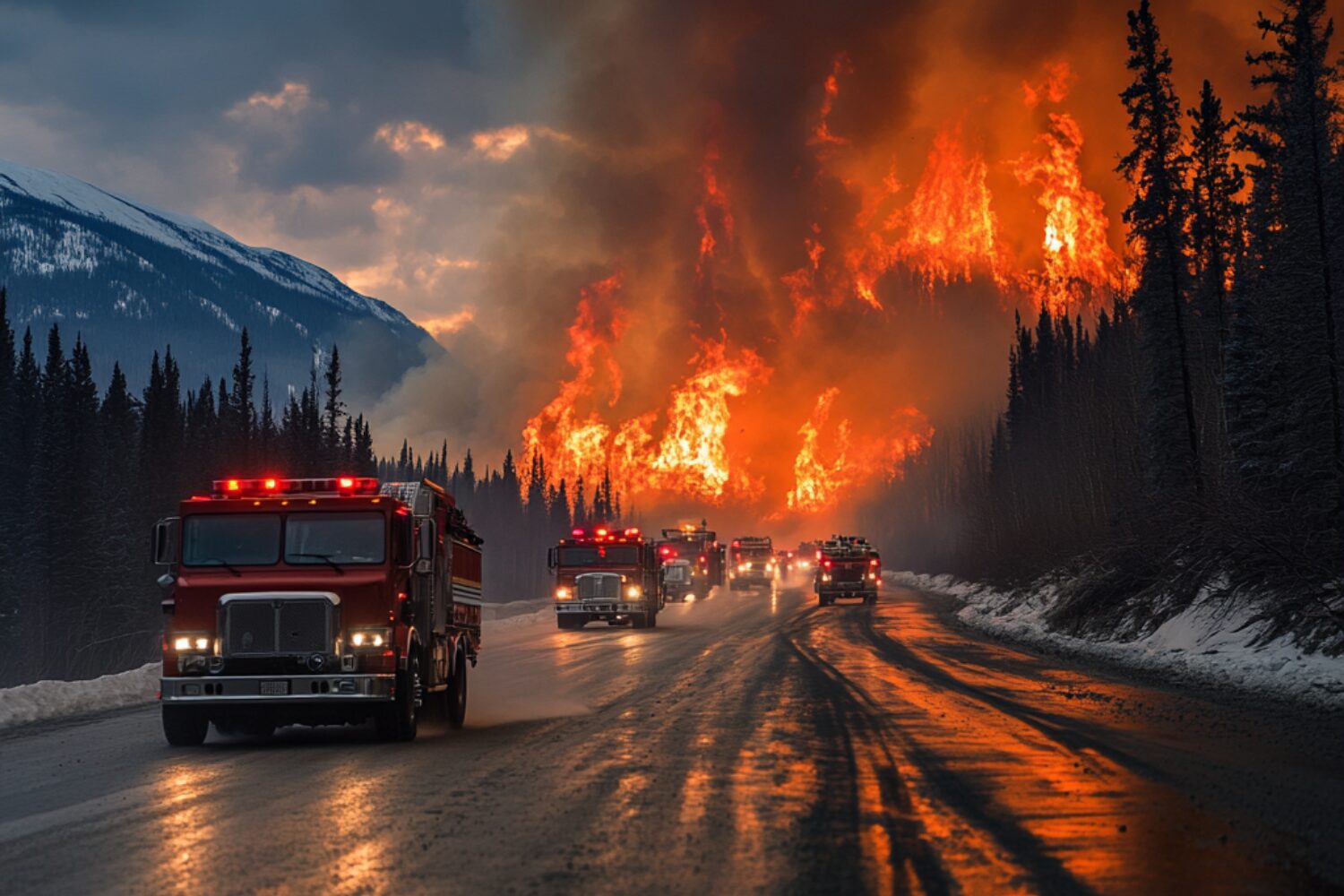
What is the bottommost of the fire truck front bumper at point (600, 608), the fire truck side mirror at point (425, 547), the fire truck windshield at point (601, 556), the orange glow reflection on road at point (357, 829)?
the orange glow reflection on road at point (357, 829)

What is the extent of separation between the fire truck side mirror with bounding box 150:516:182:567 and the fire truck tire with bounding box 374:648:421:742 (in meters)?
3.19

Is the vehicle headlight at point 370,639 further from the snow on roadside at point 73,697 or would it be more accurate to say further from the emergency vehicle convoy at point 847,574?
the emergency vehicle convoy at point 847,574

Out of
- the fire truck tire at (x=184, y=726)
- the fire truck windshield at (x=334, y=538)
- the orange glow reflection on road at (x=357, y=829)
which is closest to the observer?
the orange glow reflection on road at (x=357, y=829)

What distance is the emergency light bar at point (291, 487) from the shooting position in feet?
51.8

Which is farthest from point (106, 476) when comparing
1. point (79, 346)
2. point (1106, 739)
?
point (1106, 739)

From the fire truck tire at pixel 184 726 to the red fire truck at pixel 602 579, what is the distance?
3131 cm

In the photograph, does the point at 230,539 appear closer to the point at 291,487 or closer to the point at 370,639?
the point at 291,487

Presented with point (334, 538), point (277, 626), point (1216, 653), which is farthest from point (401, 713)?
point (1216, 653)

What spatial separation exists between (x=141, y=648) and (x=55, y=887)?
268 feet

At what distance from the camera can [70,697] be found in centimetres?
2050

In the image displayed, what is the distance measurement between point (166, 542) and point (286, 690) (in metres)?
2.49

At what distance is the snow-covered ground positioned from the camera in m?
19.8

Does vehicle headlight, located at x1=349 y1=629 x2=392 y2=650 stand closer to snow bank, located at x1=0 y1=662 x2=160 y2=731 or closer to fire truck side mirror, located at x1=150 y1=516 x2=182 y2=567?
fire truck side mirror, located at x1=150 y1=516 x2=182 y2=567

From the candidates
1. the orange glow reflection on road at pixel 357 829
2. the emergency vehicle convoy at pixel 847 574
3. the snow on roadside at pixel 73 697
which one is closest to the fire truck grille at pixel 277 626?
the orange glow reflection on road at pixel 357 829
